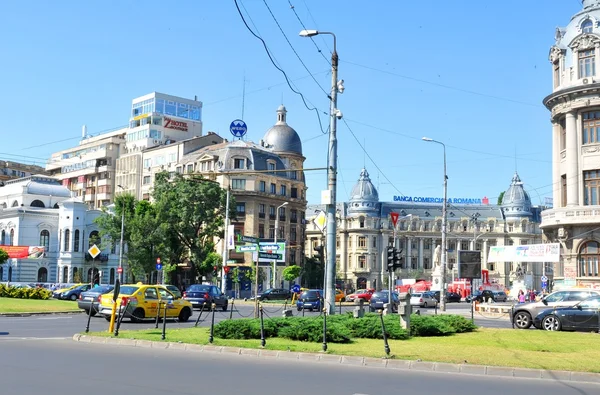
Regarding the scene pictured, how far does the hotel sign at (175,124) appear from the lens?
101312mm

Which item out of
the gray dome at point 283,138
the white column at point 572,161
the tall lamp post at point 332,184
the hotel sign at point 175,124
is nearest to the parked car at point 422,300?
the white column at point 572,161

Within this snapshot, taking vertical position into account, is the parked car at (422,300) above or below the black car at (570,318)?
below

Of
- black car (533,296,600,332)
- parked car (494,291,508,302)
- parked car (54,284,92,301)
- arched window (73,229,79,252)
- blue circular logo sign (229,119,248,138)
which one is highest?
blue circular logo sign (229,119,248,138)

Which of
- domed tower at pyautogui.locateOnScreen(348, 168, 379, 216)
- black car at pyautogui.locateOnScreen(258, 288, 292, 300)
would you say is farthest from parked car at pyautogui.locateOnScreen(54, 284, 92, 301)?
domed tower at pyautogui.locateOnScreen(348, 168, 379, 216)

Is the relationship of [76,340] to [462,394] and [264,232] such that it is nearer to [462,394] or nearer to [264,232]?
Result: [462,394]

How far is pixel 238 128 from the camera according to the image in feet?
265

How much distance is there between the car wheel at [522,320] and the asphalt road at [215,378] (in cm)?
1355

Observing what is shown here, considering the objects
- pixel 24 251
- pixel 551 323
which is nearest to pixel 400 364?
pixel 551 323

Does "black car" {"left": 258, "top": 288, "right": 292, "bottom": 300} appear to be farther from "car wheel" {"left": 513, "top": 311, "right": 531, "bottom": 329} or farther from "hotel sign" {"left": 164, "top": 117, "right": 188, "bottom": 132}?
"hotel sign" {"left": 164, "top": 117, "right": 188, "bottom": 132}

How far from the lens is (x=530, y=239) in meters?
128

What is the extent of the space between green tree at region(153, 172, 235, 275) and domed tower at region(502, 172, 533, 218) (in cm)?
7774

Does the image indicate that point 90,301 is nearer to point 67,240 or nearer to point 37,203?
point 67,240

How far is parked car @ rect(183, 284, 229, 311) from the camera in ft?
130

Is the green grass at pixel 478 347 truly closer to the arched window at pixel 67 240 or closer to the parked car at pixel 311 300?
the parked car at pixel 311 300
